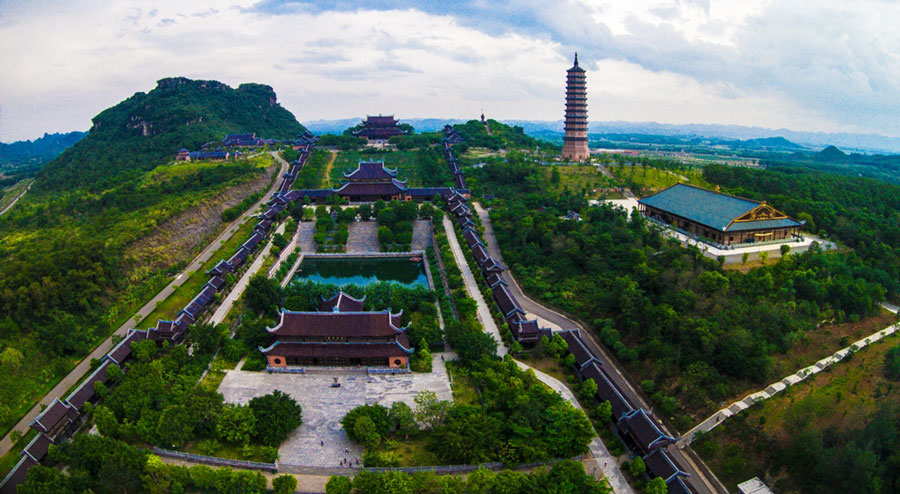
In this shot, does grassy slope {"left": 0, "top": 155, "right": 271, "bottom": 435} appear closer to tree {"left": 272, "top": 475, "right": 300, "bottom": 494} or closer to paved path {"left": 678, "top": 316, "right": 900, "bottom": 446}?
tree {"left": 272, "top": 475, "right": 300, "bottom": 494}

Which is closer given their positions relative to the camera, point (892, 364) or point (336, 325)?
point (892, 364)

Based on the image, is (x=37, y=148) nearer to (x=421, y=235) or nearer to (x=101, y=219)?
(x=101, y=219)

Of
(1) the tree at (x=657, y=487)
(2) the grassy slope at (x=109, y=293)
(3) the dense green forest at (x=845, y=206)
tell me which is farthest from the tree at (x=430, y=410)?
(3) the dense green forest at (x=845, y=206)

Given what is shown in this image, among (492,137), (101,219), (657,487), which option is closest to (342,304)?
(657,487)

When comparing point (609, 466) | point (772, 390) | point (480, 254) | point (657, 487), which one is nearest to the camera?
point (657, 487)

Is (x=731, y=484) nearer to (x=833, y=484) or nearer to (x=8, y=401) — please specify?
(x=833, y=484)

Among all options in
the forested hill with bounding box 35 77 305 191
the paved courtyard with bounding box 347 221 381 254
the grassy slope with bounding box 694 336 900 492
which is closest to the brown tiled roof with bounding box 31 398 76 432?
the paved courtyard with bounding box 347 221 381 254

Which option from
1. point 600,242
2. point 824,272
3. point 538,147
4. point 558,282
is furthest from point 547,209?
point 538,147
